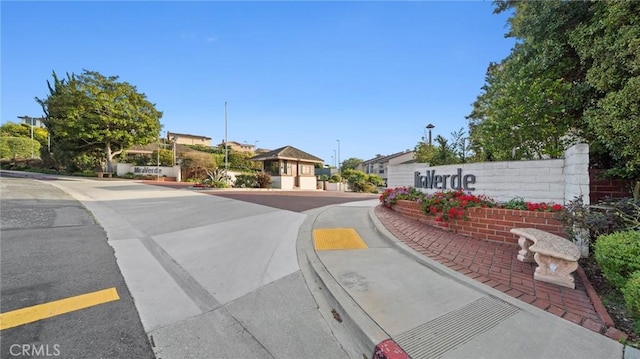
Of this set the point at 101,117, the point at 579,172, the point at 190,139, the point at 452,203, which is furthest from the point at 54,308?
the point at 190,139

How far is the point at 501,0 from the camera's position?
31.0ft

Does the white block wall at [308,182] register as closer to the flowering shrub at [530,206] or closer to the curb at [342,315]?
the flowering shrub at [530,206]

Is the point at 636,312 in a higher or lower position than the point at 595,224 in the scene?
lower

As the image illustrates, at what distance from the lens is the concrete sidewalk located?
2.03 meters

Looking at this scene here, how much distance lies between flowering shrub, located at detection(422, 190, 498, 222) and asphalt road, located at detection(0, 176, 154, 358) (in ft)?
17.3

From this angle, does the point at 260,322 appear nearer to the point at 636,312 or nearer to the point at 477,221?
the point at 636,312

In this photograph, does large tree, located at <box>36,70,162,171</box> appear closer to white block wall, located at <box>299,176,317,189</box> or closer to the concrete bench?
white block wall, located at <box>299,176,317,189</box>

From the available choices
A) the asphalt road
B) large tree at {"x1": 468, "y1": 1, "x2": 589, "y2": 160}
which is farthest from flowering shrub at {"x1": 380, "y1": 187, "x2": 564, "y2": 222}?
the asphalt road

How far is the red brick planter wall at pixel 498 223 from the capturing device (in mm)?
4254

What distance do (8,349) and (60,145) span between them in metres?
34.0

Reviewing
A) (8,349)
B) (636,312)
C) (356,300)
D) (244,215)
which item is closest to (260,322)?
(356,300)

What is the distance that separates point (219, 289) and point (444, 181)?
5.81 metres

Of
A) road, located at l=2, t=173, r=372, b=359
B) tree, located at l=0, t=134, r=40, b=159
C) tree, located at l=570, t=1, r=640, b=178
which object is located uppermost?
tree, located at l=0, t=134, r=40, b=159

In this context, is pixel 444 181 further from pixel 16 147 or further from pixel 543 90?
pixel 16 147
